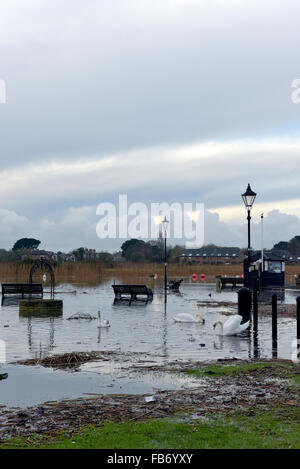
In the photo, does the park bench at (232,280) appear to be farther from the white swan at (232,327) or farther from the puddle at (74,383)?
the puddle at (74,383)

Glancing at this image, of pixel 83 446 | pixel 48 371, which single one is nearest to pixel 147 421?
pixel 83 446

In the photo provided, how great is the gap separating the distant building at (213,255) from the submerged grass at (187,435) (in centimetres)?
16089

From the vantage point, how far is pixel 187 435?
6949 mm

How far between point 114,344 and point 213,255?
527 ft

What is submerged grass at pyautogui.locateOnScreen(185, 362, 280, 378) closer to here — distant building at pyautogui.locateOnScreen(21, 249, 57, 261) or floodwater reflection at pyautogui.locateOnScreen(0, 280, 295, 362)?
floodwater reflection at pyautogui.locateOnScreen(0, 280, 295, 362)

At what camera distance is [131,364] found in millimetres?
12836

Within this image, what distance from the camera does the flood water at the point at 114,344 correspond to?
10.5 metres

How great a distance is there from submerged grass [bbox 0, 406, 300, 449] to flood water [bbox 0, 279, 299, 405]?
7.69 feet

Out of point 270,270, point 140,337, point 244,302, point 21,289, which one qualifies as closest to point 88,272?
point 270,270

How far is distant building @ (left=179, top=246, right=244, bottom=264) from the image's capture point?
→ 17200 centimetres

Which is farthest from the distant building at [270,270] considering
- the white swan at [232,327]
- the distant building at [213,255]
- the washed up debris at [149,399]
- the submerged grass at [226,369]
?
the distant building at [213,255]

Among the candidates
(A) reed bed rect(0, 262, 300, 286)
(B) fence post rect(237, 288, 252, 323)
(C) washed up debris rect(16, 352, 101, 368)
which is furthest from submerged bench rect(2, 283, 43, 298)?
(C) washed up debris rect(16, 352, 101, 368)
